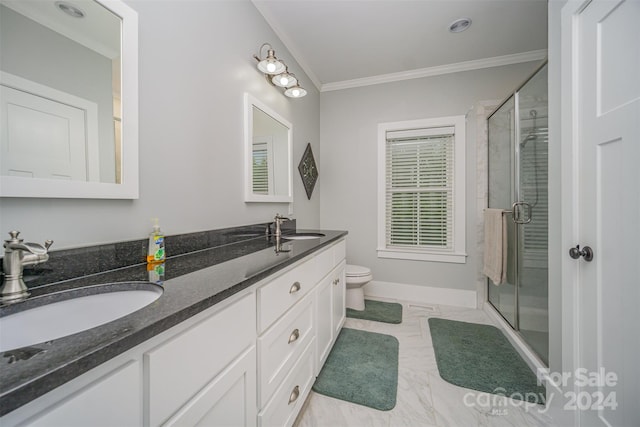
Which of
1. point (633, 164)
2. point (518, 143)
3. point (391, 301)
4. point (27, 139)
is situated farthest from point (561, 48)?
point (391, 301)

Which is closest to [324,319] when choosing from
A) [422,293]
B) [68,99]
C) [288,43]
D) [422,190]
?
[68,99]

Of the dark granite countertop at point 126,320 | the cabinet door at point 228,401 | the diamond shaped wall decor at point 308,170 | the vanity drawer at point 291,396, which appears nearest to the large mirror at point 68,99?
the dark granite countertop at point 126,320

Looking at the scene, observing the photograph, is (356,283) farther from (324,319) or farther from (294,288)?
(294,288)

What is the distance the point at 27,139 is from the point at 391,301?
2.93m

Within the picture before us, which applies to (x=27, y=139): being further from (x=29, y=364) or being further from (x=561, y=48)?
(x=561, y=48)

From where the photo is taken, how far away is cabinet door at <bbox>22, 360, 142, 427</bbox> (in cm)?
→ 37

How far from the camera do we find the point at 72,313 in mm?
650

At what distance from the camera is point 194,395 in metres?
0.62

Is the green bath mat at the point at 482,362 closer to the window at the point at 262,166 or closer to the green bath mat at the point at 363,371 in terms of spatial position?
the green bath mat at the point at 363,371

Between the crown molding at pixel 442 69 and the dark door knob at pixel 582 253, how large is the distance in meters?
2.30

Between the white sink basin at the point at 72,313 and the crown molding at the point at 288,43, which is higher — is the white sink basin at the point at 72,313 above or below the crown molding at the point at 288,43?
below

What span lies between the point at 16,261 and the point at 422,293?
118 inches

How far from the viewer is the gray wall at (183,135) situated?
838 mm

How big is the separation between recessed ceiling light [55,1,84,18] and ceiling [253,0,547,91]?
1.29m
